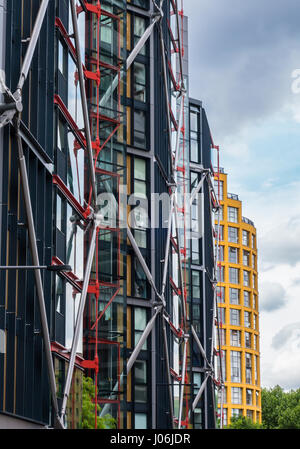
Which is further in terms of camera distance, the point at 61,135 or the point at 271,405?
the point at 271,405

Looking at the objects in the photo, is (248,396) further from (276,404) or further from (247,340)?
(276,404)

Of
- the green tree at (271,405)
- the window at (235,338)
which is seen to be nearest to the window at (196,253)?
the window at (235,338)

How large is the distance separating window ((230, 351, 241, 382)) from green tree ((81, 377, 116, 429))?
310ft

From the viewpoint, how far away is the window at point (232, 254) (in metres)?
134

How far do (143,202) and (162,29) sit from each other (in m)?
10.4

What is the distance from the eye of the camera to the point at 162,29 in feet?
171

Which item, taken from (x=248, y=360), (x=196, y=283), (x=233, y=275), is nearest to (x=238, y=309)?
(x=233, y=275)

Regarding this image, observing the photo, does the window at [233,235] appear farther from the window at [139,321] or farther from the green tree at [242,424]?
the window at [139,321]

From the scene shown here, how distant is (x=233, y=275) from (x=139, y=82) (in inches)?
3445

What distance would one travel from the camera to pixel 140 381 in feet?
156

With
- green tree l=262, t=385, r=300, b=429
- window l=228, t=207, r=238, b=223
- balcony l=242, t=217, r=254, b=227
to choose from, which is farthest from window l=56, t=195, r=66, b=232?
balcony l=242, t=217, r=254, b=227

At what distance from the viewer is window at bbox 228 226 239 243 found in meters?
135

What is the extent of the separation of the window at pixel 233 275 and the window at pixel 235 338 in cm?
737
